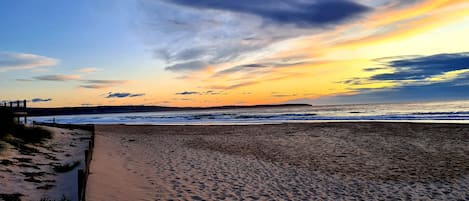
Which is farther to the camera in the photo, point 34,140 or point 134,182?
point 34,140

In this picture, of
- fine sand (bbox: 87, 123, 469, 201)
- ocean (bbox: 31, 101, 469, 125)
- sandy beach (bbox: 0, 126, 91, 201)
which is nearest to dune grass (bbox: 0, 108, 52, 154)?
sandy beach (bbox: 0, 126, 91, 201)

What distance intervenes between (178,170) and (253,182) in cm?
333

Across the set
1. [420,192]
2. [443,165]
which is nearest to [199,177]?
[420,192]

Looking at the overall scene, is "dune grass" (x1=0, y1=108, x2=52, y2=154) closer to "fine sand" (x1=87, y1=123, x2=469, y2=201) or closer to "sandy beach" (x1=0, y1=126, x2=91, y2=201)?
"sandy beach" (x1=0, y1=126, x2=91, y2=201)

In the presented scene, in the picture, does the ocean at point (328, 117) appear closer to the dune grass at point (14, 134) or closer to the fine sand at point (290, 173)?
Result: the fine sand at point (290, 173)

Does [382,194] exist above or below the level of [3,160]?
below

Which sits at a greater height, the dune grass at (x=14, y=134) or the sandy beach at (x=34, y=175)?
the dune grass at (x=14, y=134)

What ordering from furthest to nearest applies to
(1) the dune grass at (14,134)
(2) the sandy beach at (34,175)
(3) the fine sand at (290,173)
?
(1) the dune grass at (14,134) → (3) the fine sand at (290,173) → (2) the sandy beach at (34,175)

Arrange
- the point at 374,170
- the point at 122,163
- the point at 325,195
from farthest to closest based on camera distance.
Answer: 1. the point at 122,163
2. the point at 374,170
3. the point at 325,195

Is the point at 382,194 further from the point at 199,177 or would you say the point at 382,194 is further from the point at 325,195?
the point at 199,177

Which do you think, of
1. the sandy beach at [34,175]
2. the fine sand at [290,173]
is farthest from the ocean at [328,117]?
the sandy beach at [34,175]

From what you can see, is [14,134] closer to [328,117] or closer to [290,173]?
[290,173]

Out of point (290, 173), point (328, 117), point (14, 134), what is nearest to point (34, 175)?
point (290, 173)

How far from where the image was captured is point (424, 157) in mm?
16359
